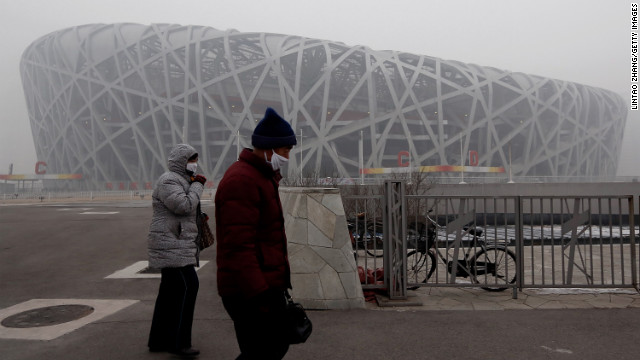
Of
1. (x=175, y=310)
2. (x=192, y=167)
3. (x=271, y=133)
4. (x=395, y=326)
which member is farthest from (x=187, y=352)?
(x=271, y=133)

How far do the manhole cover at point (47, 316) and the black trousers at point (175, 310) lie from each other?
1584mm

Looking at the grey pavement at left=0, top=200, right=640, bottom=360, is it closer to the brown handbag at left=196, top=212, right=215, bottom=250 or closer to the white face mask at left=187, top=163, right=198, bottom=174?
the brown handbag at left=196, top=212, right=215, bottom=250

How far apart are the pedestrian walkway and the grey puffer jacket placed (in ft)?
8.22

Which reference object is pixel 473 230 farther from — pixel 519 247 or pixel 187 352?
pixel 187 352

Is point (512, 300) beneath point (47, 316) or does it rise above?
beneath

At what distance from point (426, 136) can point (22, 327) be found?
58.7m

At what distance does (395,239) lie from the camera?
5.19 meters

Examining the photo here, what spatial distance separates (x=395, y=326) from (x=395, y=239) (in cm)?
122

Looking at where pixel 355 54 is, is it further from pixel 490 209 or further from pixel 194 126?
pixel 490 209

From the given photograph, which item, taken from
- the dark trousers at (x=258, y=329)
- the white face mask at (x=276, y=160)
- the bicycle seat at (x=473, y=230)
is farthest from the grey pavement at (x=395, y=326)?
the white face mask at (x=276, y=160)

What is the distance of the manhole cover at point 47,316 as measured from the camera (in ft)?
14.3

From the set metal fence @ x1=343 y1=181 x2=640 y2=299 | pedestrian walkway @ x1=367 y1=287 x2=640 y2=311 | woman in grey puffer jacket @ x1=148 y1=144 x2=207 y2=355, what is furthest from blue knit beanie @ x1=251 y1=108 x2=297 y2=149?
→ pedestrian walkway @ x1=367 y1=287 x2=640 y2=311

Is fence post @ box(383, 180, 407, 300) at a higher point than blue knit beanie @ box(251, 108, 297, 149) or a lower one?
lower

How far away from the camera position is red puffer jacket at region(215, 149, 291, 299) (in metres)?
2.01
